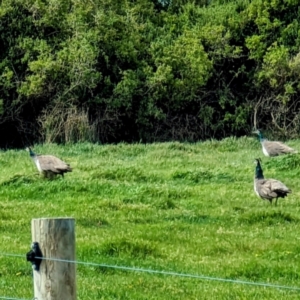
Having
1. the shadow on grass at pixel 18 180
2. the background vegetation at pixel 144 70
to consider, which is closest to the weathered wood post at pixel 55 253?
the shadow on grass at pixel 18 180

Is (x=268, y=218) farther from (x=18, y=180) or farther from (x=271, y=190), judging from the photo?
(x=18, y=180)

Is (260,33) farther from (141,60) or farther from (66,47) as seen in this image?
(66,47)

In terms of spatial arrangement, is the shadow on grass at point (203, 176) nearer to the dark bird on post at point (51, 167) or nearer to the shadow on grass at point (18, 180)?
the dark bird on post at point (51, 167)

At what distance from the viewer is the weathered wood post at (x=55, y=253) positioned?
13.3 ft

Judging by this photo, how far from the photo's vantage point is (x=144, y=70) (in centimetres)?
2970

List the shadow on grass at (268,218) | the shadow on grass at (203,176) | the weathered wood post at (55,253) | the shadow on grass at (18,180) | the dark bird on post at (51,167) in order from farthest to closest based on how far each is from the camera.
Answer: the shadow on grass at (203,176)
the dark bird on post at (51,167)
the shadow on grass at (18,180)
the shadow on grass at (268,218)
the weathered wood post at (55,253)

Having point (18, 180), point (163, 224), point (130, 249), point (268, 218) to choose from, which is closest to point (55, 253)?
point (130, 249)

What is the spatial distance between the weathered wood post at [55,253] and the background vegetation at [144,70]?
23.0 meters

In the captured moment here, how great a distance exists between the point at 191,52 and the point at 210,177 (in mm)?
14470

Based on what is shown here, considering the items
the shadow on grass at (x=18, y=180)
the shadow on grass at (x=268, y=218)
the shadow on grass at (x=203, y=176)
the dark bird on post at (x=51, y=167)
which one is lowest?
the shadow on grass at (x=203, y=176)

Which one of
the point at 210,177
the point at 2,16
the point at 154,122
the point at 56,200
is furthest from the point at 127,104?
the point at 56,200

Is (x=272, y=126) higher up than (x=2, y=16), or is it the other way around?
(x=2, y=16)

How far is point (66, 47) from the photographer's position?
2841 cm

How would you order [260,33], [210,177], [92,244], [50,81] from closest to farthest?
1. [92,244]
2. [210,177]
3. [50,81]
4. [260,33]
